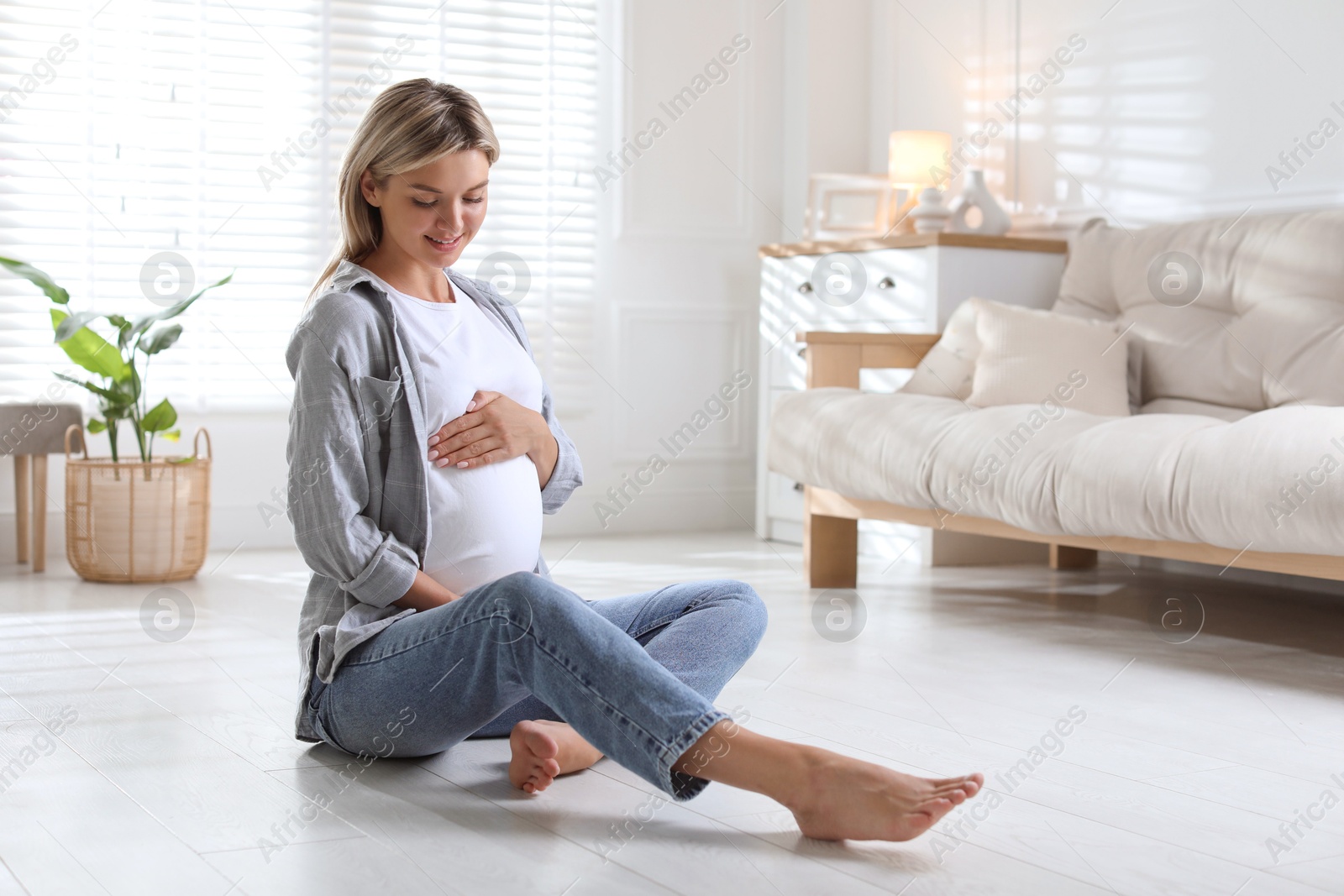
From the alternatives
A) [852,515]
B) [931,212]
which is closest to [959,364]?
[852,515]

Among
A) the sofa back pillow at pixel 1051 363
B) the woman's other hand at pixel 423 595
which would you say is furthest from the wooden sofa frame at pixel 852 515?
the woman's other hand at pixel 423 595

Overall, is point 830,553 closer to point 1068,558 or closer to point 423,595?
point 1068,558

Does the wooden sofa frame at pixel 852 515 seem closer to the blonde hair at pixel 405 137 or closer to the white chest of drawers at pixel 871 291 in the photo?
the white chest of drawers at pixel 871 291

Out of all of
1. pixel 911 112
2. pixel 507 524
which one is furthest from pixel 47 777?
pixel 911 112

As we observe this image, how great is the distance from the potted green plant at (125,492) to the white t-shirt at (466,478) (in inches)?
70.0

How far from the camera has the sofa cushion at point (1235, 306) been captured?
8.92 ft

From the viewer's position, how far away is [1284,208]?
3.09 meters

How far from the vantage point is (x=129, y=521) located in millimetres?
3168

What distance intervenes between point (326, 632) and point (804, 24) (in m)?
3.39

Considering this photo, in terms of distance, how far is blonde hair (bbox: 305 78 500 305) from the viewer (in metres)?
1.48

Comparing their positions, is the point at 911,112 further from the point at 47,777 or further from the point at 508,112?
the point at 47,777

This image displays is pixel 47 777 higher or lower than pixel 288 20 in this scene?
lower

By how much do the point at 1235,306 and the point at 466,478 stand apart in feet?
6.71

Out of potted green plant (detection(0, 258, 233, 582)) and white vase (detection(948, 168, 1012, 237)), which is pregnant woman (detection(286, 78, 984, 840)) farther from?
white vase (detection(948, 168, 1012, 237))
